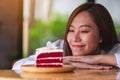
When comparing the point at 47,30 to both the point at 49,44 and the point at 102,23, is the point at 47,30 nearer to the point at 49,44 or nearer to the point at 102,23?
the point at 49,44

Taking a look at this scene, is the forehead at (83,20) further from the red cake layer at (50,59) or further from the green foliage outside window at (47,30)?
the red cake layer at (50,59)

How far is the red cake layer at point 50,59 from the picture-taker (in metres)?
1.66

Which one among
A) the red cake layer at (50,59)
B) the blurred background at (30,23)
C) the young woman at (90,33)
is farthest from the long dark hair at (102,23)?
the red cake layer at (50,59)

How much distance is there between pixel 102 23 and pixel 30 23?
64cm

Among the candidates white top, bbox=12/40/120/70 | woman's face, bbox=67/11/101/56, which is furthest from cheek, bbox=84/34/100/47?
white top, bbox=12/40/120/70

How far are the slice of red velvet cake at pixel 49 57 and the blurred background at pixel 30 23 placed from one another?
109 cm

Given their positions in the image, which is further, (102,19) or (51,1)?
(51,1)

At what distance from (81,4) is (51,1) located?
0.25m

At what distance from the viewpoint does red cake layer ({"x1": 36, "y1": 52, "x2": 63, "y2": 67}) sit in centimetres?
166

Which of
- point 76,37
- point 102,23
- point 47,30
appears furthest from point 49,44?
point 102,23

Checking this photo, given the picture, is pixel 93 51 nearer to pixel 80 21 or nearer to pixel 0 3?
pixel 80 21

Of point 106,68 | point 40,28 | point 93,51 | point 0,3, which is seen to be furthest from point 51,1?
point 106,68

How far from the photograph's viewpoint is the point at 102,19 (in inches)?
97.7

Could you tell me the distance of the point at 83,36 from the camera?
2451 mm
